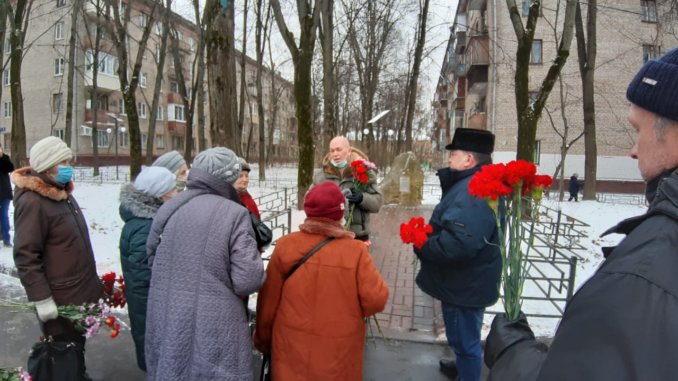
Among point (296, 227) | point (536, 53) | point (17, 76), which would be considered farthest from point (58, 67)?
point (296, 227)

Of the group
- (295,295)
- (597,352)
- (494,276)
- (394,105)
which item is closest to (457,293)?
(494,276)

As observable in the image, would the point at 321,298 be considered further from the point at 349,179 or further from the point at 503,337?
the point at 349,179

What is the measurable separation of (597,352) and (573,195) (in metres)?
21.4

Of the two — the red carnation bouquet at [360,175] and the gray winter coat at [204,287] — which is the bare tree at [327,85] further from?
the gray winter coat at [204,287]

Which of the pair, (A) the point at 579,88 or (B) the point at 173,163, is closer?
(B) the point at 173,163

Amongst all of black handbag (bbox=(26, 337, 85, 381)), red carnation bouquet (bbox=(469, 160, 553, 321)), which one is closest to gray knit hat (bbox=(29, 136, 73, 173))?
black handbag (bbox=(26, 337, 85, 381))

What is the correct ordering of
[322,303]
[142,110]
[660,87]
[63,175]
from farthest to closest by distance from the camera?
[142,110], [63,175], [322,303], [660,87]

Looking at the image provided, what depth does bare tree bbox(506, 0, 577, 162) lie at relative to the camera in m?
9.66

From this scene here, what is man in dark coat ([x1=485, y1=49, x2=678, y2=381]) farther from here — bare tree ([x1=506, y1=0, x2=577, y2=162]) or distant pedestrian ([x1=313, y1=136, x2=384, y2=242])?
bare tree ([x1=506, y1=0, x2=577, y2=162])

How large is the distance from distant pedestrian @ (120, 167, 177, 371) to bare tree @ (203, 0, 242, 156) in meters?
3.14

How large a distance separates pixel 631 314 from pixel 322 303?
1.72 m

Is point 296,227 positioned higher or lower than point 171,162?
lower

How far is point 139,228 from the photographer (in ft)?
9.95

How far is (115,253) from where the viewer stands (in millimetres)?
7234
